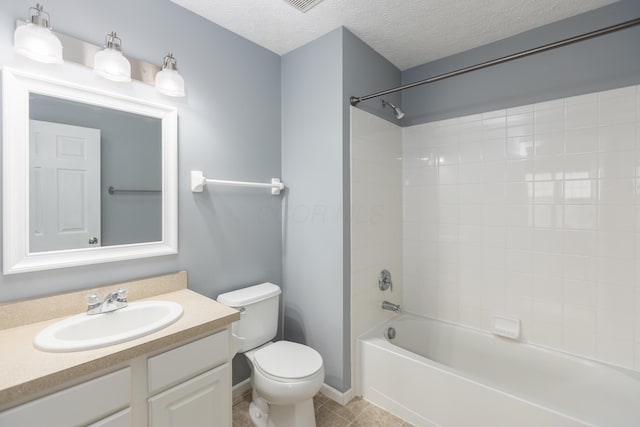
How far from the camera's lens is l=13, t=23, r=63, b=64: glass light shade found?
110 centimetres

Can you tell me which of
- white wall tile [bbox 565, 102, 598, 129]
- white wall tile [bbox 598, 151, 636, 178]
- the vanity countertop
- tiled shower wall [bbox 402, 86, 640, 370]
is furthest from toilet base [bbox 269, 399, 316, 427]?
white wall tile [bbox 565, 102, 598, 129]

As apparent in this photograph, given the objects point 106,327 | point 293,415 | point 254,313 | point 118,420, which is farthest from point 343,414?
point 106,327

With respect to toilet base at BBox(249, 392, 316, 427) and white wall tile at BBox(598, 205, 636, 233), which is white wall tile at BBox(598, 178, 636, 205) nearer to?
white wall tile at BBox(598, 205, 636, 233)

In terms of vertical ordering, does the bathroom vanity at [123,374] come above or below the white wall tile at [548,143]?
below

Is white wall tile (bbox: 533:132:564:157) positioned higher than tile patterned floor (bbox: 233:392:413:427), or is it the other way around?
white wall tile (bbox: 533:132:564:157)

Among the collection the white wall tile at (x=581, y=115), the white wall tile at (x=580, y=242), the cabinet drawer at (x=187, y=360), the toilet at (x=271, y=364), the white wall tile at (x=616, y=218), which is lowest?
the toilet at (x=271, y=364)

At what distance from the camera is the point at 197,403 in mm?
1206

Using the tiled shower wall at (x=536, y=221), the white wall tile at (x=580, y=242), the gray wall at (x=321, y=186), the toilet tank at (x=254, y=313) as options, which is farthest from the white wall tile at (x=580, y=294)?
the toilet tank at (x=254, y=313)

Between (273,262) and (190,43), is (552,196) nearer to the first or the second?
(273,262)

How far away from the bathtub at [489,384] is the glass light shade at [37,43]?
7.25ft

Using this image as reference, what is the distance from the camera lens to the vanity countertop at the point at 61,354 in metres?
0.81

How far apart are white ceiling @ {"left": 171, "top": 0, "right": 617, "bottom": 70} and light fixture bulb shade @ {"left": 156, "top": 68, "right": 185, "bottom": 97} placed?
0.47 meters

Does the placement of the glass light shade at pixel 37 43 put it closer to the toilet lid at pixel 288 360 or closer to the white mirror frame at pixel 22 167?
the white mirror frame at pixel 22 167

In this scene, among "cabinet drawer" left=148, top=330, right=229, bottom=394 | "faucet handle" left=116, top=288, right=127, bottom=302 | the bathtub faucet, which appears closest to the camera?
"cabinet drawer" left=148, top=330, right=229, bottom=394
